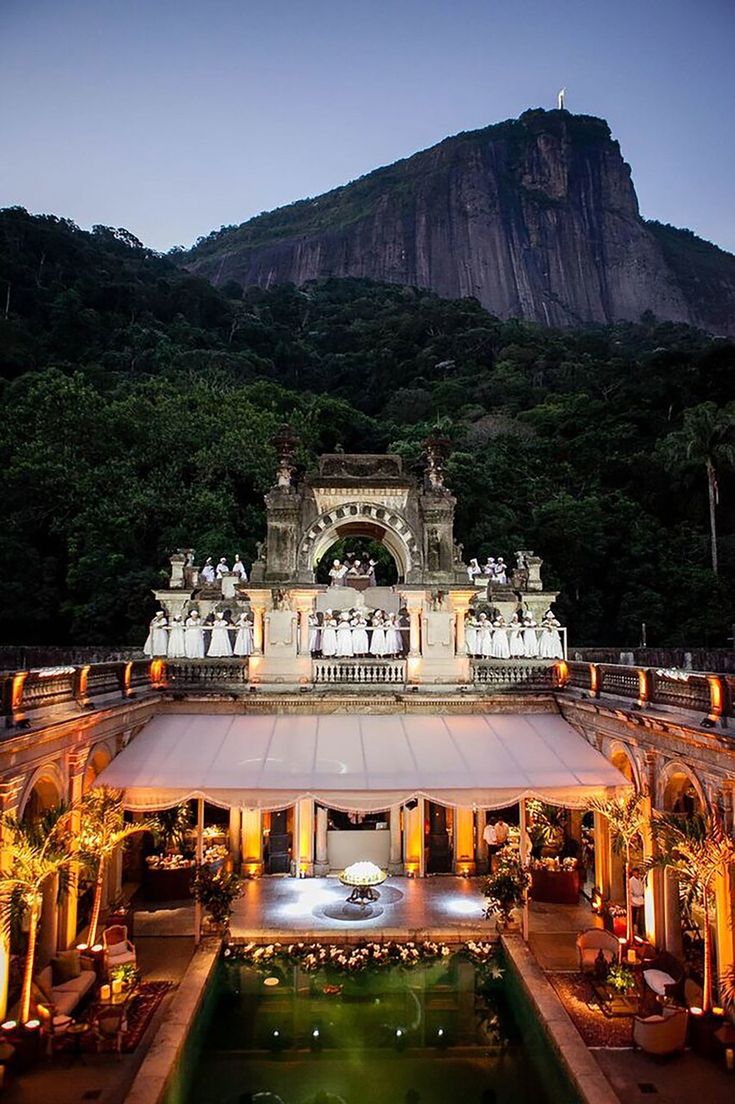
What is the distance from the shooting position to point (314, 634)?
1789 centimetres

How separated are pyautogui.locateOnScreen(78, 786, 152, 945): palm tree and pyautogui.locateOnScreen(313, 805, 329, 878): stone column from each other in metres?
5.59

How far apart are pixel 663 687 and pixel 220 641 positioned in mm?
10751

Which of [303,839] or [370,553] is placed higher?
[370,553]

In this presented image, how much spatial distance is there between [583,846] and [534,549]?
20.9 metres

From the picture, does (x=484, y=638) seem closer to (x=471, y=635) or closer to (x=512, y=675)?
(x=471, y=635)

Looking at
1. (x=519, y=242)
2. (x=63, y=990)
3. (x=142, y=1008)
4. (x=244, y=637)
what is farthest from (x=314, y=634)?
(x=519, y=242)

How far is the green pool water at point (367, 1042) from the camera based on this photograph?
28.0 ft

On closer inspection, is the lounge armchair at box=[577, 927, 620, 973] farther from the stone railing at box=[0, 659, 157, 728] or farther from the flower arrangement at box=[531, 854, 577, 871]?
the stone railing at box=[0, 659, 157, 728]

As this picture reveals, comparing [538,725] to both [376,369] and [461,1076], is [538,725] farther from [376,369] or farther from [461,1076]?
[376,369]

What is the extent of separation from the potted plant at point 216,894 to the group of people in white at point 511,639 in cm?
786

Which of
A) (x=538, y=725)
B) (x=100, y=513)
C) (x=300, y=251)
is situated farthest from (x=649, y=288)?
(x=538, y=725)

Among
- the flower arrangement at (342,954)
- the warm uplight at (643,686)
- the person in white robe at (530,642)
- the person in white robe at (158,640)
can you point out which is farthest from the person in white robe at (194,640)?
the warm uplight at (643,686)

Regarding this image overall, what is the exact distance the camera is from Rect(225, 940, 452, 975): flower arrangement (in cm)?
1171

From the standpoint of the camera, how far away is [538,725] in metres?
15.1
